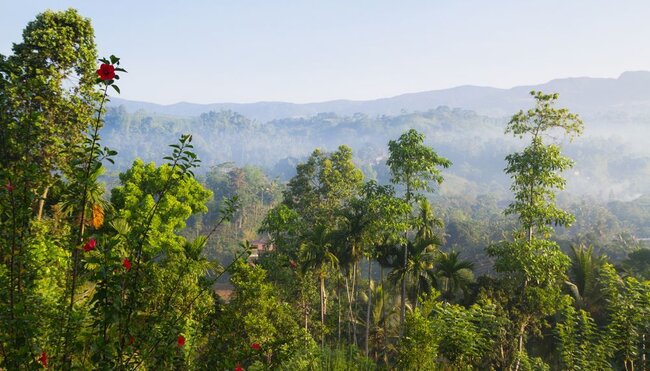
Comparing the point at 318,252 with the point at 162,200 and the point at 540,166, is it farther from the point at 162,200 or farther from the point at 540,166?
the point at 540,166

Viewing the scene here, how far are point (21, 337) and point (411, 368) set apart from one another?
722 centimetres

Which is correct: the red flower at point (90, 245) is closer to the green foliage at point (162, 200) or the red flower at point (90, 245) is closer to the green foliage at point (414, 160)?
the green foliage at point (414, 160)

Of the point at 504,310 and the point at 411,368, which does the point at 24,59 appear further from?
the point at 504,310

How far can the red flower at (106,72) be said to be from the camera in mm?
3184

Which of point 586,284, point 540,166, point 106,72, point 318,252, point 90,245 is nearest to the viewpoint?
point 106,72

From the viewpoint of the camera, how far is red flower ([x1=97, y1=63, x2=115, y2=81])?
3.18 m

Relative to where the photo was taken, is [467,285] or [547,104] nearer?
[547,104]

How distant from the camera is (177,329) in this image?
4059mm

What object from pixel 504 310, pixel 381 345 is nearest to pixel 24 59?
pixel 504 310

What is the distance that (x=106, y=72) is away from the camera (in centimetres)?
319

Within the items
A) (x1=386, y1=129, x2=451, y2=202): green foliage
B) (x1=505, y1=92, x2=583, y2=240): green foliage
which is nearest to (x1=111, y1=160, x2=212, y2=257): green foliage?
(x1=386, y1=129, x2=451, y2=202): green foliage

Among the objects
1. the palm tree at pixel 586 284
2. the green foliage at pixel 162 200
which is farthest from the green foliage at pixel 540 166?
the green foliage at pixel 162 200

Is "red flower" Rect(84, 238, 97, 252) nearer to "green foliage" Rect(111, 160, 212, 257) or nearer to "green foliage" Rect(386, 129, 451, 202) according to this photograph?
"green foliage" Rect(386, 129, 451, 202)

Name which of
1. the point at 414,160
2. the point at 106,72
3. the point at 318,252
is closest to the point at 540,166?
the point at 414,160
